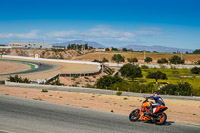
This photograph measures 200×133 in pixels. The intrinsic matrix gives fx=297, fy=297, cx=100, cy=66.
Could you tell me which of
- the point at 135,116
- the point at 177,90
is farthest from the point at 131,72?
the point at 135,116

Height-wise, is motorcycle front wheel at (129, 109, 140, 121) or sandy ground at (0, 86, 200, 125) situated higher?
motorcycle front wheel at (129, 109, 140, 121)

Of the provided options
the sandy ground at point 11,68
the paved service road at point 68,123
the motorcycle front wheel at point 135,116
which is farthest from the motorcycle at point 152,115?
the sandy ground at point 11,68

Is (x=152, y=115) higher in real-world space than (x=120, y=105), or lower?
higher

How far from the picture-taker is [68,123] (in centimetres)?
1312

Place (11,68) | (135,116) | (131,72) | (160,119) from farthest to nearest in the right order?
(11,68) → (131,72) → (135,116) → (160,119)

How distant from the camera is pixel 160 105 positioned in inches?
529

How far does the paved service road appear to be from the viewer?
12055mm

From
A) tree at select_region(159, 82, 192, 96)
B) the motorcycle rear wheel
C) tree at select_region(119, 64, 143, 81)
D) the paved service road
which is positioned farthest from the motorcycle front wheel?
tree at select_region(119, 64, 143, 81)

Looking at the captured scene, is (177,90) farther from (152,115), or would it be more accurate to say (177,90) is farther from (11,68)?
(11,68)

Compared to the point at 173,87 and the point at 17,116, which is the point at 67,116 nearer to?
the point at 17,116

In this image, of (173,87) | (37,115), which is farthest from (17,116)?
(173,87)

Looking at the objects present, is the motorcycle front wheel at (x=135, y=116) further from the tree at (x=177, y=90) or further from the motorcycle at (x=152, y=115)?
the tree at (x=177, y=90)

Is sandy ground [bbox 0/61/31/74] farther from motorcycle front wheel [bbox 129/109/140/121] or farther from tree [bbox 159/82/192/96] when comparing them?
motorcycle front wheel [bbox 129/109/140/121]

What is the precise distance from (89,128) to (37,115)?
3.56 m
